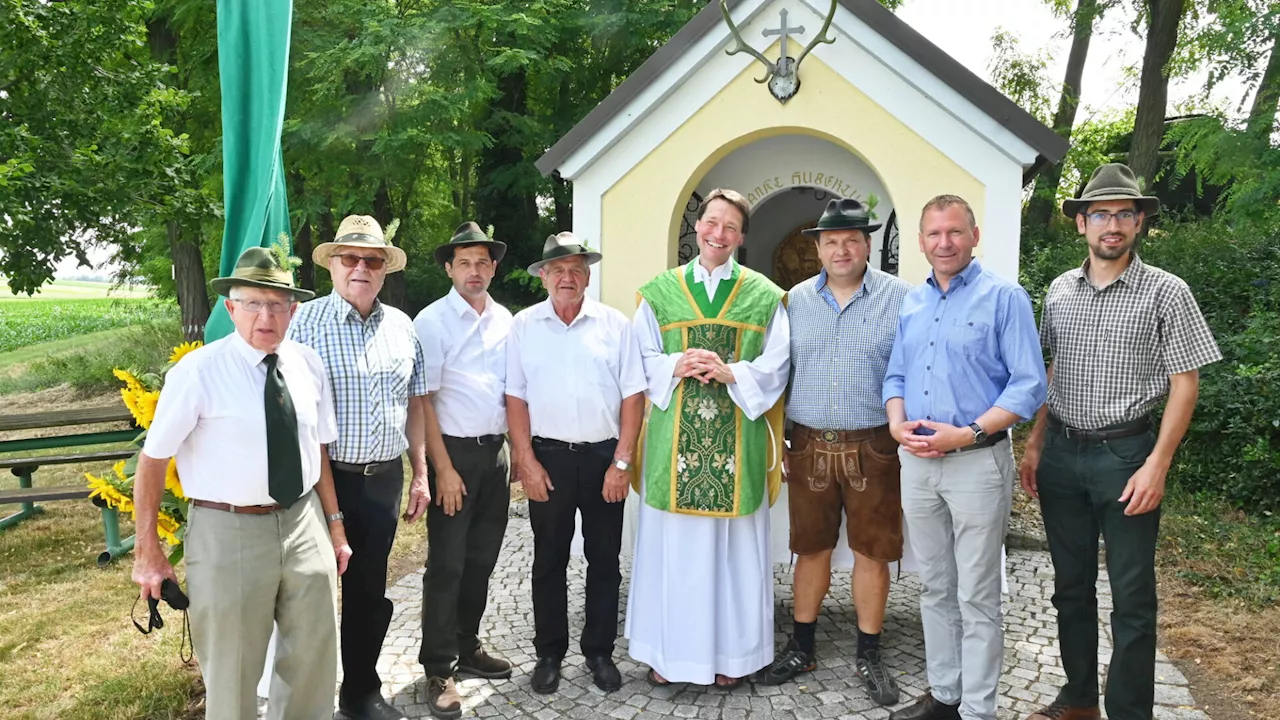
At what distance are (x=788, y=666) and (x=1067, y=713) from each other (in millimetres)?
1237

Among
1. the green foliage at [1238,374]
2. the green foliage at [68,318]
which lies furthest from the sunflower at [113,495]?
the green foliage at [68,318]

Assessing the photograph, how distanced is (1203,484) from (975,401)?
540cm

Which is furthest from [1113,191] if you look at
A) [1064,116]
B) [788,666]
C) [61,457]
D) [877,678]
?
[1064,116]

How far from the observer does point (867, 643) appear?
13.7 ft

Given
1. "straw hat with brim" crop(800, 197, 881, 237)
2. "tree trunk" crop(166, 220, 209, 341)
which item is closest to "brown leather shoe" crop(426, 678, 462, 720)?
"straw hat with brim" crop(800, 197, 881, 237)

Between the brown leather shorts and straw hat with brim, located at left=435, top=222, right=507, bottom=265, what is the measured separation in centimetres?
169

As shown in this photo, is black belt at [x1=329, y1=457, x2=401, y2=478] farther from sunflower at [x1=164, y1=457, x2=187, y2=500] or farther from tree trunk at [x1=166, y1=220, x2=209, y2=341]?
tree trunk at [x1=166, y1=220, x2=209, y2=341]

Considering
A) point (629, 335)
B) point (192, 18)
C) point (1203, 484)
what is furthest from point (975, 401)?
point (192, 18)

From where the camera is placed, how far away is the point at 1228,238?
31.6ft

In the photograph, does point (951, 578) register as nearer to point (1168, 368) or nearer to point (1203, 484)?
point (1168, 368)

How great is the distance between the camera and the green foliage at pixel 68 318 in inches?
783

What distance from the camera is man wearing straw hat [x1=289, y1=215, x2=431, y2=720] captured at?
3424 mm

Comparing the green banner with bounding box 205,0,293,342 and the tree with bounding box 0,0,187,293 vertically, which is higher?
the tree with bounding box 0,0,187,293

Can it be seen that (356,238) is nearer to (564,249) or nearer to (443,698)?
(564,249)
